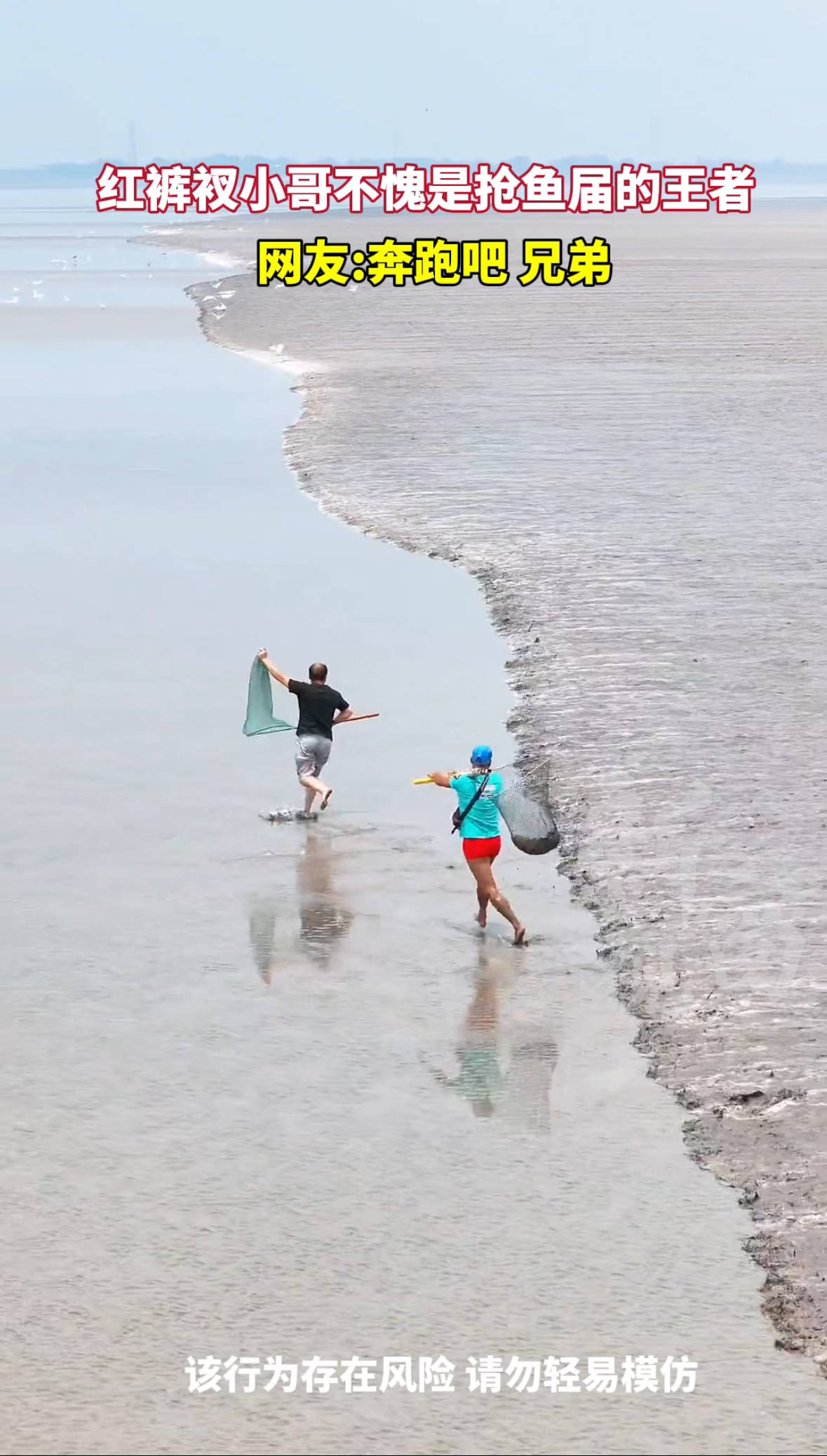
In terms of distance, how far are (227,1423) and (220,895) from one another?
7.57 m

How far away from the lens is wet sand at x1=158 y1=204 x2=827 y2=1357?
45.4 ft

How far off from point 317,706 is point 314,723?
0.57 feet

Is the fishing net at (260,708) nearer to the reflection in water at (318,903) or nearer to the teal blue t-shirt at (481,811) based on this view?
the reflection in water at (318,903)

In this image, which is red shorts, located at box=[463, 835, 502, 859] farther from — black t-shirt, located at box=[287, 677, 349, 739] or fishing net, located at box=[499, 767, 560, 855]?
black t-shirt, located at box=[287, 677, 349, 739]

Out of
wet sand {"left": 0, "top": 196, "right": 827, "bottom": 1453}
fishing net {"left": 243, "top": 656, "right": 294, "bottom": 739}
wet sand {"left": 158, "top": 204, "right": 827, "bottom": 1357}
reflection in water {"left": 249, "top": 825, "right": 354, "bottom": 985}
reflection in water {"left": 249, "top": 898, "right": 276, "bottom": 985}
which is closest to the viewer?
wet sand {"left": 0, "top": 196, "right": 827, "bottom": 1453}

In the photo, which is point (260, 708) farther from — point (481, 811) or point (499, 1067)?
point (499, 1067)

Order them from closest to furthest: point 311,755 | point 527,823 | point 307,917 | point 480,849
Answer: point 480,849, point 307,917, point 527,823, point 311,755

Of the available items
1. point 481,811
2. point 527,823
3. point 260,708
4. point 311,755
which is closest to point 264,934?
point 481,811

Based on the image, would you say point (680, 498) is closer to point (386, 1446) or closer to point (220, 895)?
point (220, 895)

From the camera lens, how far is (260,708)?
20406 millimetres

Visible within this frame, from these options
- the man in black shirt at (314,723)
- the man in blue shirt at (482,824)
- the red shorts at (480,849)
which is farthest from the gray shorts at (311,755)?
the red shorts at (480,849)

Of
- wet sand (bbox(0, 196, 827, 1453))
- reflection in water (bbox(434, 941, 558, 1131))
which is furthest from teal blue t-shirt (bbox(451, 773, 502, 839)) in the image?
reflection in water (bbox(434, 941, 558, 1131))

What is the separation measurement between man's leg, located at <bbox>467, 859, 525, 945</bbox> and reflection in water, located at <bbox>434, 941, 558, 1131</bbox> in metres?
0.83

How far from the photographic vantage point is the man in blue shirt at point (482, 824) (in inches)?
627
